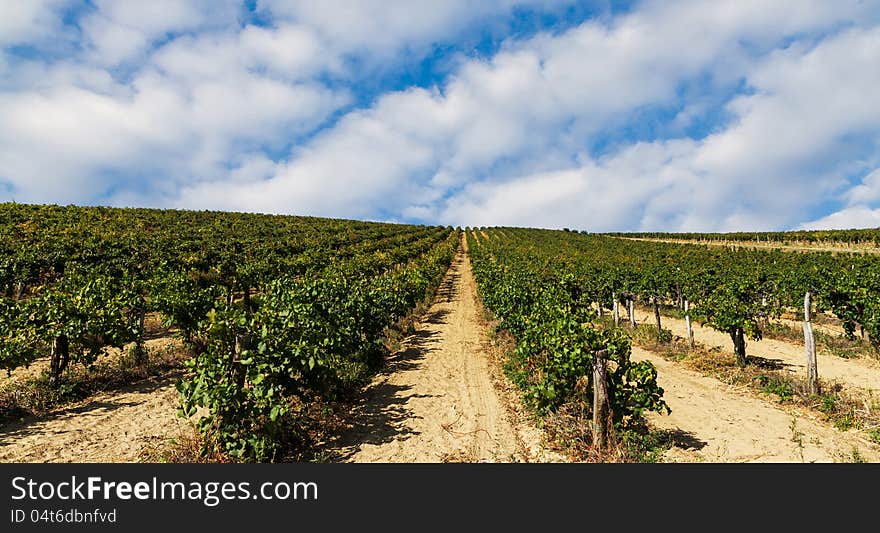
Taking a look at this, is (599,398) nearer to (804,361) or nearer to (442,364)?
(442,364)

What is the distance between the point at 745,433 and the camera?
848cm

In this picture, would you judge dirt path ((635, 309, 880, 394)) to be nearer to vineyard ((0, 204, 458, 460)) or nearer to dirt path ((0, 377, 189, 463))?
vineyard ((0, 204, 458, 460))

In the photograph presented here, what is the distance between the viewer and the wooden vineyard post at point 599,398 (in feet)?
24.2

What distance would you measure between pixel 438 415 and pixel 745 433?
254 inches

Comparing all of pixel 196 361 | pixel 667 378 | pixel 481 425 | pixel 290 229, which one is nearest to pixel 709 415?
pixel 667 378

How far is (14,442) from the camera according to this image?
7.79 m

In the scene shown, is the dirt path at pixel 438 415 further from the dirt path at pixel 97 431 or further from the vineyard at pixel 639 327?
the dirt path at pixel 97 431

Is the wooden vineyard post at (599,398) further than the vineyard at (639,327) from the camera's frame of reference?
No

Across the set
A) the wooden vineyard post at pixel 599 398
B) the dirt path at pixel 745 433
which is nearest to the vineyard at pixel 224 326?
the wooden vineyard post at pixel 599 398

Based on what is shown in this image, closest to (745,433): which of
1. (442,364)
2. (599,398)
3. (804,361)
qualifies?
(599,398)

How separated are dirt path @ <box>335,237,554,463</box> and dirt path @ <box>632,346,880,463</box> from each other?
10.4 ft

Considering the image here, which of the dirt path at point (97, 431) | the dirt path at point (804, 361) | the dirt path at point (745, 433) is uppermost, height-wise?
the dirt path at point (97, 431)

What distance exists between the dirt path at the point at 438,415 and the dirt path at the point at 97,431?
3.94m

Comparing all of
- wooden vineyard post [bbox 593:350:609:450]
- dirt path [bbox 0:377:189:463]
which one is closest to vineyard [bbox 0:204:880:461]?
wooden vineyard post [bbox 593:350:609:450]
